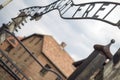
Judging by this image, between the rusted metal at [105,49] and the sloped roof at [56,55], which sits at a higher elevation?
the rusted metal at [105,49]

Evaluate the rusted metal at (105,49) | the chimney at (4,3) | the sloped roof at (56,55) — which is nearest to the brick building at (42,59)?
the sloped roof at (56,55)

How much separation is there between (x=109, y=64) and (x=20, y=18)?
8.89 m

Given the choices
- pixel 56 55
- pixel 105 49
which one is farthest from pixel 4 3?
pixel 56 55

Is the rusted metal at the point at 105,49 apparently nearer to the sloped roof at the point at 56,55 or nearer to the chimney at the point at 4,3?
the chimney at the point at 4,3

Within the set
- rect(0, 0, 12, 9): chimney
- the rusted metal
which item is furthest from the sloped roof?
the rusted metal

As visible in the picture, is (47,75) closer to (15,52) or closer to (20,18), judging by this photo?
(15,52)

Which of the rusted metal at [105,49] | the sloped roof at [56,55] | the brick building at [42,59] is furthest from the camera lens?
the sloped roof at [56,55]

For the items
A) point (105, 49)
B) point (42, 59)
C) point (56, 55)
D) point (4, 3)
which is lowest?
point (56, 55)

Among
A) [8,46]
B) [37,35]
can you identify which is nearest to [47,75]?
[37,35]

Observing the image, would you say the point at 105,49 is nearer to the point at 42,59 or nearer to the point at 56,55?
the point at 42,59

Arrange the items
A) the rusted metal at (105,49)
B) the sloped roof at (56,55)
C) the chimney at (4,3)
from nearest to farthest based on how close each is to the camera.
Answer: the rusted metal at (105,49) < the chimney at (4,3) < the sloped roof at (56,55)

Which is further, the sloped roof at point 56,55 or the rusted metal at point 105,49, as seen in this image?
the sloped roof at point 56,55

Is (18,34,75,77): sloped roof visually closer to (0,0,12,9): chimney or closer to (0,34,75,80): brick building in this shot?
(0,34,75,80): brick building

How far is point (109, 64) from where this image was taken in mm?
6695
